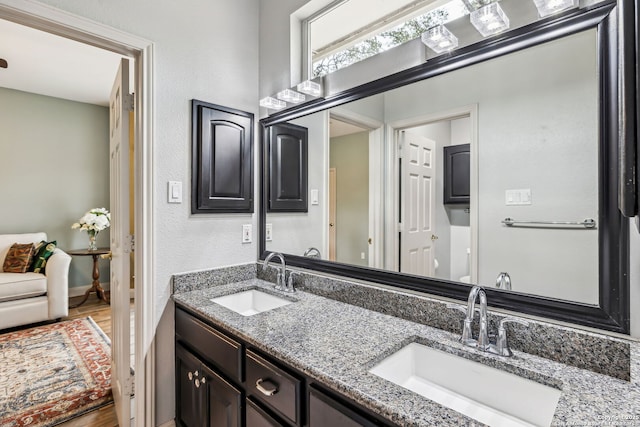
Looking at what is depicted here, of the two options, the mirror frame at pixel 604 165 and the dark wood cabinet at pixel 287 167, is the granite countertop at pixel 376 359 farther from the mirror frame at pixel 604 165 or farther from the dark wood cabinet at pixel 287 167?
the dark wood cabinet at pixel 287 167

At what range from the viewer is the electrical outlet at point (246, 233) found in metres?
2.08

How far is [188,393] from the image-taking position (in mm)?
1619

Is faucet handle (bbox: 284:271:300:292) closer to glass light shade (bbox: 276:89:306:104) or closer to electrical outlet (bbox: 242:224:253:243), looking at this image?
electrical outlet (bbox: 242:224:253:243)

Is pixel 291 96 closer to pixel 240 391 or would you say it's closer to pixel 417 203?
pixel 417 203

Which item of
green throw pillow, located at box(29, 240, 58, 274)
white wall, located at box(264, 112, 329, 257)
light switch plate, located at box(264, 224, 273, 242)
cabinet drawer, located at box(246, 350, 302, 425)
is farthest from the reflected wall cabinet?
→ green throw pillow, located at box(29, 240, 58, 274)

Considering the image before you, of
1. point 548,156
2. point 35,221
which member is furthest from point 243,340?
point 35,221

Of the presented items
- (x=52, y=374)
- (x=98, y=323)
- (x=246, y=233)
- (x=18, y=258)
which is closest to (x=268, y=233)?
(x=246, y=233)

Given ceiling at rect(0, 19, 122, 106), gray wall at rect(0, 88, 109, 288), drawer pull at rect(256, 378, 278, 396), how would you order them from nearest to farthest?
drawer pull at rect(256, 378, 278, 396), ceiling at rect(0, 19, 122, 106), gray wall at rect(0, 88, 109, 288)

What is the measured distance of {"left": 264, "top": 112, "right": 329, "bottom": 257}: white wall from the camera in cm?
182

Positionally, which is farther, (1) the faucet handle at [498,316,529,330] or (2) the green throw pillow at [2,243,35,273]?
(2) the green throw pillow at [2,243,35,273]

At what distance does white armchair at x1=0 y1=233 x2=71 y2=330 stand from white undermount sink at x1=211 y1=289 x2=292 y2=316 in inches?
108

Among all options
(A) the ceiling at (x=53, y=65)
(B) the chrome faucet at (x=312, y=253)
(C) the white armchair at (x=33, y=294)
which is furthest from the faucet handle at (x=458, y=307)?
(C) the white armchair at (x=33, y=294)

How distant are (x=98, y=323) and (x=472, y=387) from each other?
3824mm

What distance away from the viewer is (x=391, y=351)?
1049 millimetres
